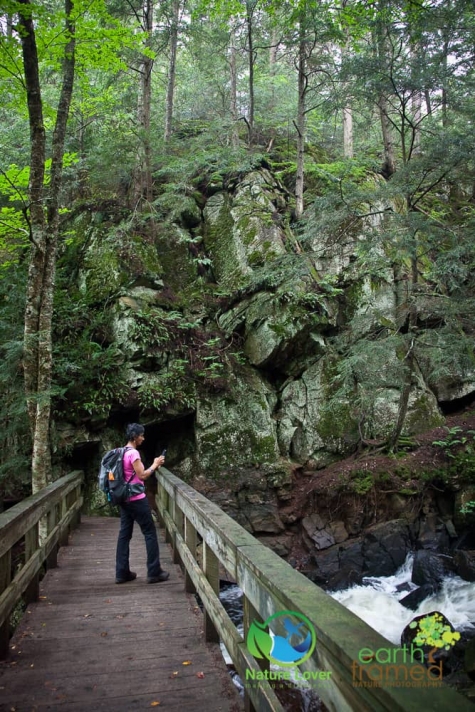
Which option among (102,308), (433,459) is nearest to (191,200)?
(102,308)

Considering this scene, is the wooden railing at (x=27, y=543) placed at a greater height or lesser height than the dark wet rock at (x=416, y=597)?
greater

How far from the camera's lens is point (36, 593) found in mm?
4527

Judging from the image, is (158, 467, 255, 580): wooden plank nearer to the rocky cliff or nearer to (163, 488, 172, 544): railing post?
(163, 488, 172, 544): railing post

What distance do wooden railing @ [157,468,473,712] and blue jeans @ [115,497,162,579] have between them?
1315 millimetres

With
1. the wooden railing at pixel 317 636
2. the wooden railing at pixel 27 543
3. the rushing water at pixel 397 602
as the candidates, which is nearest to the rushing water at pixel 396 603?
the rushing water at pixel 397 602

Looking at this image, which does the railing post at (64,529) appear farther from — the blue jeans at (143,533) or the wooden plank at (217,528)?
the wooden plank at (217,528)

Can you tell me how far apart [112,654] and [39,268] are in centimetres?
697

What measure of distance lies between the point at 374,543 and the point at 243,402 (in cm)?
466

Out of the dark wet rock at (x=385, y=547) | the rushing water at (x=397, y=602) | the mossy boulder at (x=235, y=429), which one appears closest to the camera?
the rushing water at (x=397, y=602)

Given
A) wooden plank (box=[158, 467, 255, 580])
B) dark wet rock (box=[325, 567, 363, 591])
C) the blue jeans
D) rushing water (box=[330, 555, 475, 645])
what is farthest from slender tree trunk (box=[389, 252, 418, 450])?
the blue jeans

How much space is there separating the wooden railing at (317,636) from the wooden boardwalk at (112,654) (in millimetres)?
331

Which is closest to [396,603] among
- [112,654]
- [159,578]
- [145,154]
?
[159,578]

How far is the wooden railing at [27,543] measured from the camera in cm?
342

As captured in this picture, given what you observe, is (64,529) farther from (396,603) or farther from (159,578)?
(396,603)
